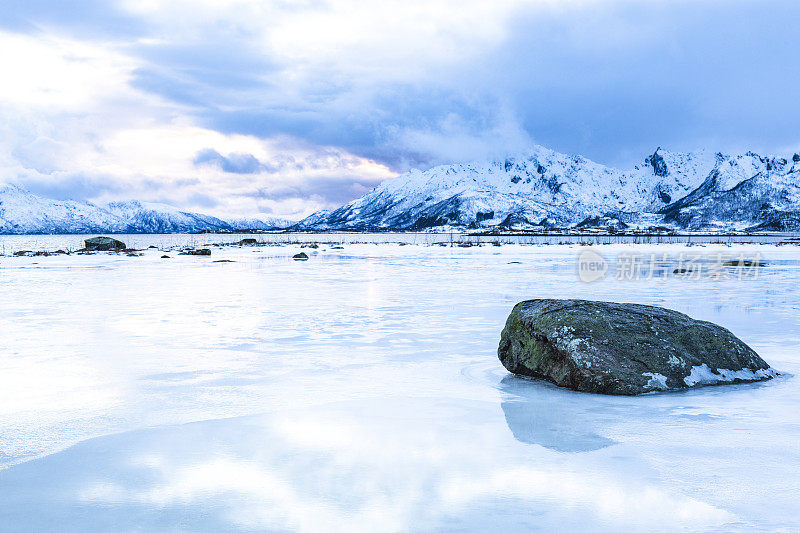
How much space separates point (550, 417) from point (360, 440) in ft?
7.65

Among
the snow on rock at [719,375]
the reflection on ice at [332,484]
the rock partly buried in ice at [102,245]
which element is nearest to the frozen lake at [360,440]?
the reflection on ice at [332,484]

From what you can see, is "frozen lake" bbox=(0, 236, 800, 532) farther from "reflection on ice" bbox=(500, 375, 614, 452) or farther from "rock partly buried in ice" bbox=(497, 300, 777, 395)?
"rock partly buried in ice" bbox=(497, 300, 777, 395)

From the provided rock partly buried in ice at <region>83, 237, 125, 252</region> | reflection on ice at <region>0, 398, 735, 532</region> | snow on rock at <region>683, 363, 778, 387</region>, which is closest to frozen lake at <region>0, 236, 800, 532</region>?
reflection on ice at <region>0, 398, 735, 532</region>

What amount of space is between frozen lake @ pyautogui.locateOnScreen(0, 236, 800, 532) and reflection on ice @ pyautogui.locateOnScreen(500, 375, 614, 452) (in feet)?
0.11

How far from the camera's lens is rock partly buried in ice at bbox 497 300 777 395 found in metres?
8.27

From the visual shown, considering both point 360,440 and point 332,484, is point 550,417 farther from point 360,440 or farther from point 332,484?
point 332,484

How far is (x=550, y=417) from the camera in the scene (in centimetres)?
716

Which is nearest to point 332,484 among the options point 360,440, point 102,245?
point 360,440

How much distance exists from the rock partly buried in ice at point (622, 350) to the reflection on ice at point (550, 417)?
1.20 ft

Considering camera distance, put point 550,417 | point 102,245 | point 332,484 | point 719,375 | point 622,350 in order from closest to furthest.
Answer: point 332,484 → point 550,417 → point 622,350 → point 719,375 → point 102,245

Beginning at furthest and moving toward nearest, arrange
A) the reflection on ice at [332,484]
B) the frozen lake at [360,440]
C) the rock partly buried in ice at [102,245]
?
the rock partly buried in ice at [102,245] < the frozen lake at [360,440] < the reflection on ice at [332,484]

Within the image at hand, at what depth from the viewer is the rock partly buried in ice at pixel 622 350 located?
8.27 metres

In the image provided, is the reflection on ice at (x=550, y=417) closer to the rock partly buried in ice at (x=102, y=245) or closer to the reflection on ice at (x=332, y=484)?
the reflection on ice at (x=332, y=484)

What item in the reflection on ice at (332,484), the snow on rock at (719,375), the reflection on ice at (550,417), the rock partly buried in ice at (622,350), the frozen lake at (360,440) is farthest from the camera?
the snow on rock at (719,375)
